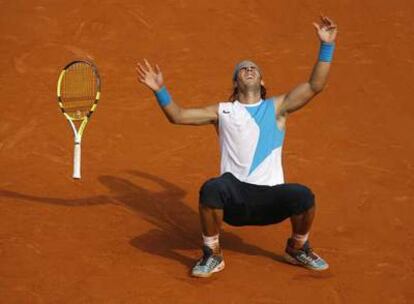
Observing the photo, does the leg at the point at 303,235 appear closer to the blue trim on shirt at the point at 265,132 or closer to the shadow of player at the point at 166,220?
the shadow of player at the point at 166,220

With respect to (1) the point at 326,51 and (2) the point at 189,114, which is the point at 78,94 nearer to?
(2) the point at 189,114

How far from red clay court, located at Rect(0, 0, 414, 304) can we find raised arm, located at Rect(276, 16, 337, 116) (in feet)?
4.44

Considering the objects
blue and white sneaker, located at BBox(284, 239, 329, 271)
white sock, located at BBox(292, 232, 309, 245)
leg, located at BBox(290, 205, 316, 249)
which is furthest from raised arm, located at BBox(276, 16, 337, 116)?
blue and white sneaker, located at BBox(284, 239, 329, 271)

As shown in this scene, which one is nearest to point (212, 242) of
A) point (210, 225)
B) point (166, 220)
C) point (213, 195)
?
point (210, 225)

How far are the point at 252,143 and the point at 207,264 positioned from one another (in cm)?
107

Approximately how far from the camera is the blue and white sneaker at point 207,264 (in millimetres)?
7125

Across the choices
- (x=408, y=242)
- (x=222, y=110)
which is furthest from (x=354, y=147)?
(x=222, y=110)

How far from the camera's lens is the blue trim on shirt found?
7.32 meters

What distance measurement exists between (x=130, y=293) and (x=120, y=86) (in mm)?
5641

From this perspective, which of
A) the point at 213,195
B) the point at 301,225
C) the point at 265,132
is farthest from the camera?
the point at 265,132

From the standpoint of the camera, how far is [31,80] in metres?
12.2

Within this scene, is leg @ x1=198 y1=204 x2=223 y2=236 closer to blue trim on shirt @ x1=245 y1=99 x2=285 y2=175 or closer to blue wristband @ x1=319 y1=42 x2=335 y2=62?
blue trim on shirt @ x1=245 y1=99 x2=285 y2=175

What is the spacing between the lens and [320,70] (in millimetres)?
7191

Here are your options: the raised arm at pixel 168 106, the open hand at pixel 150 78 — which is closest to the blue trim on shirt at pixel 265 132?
the raised arm at pixel 168 106
